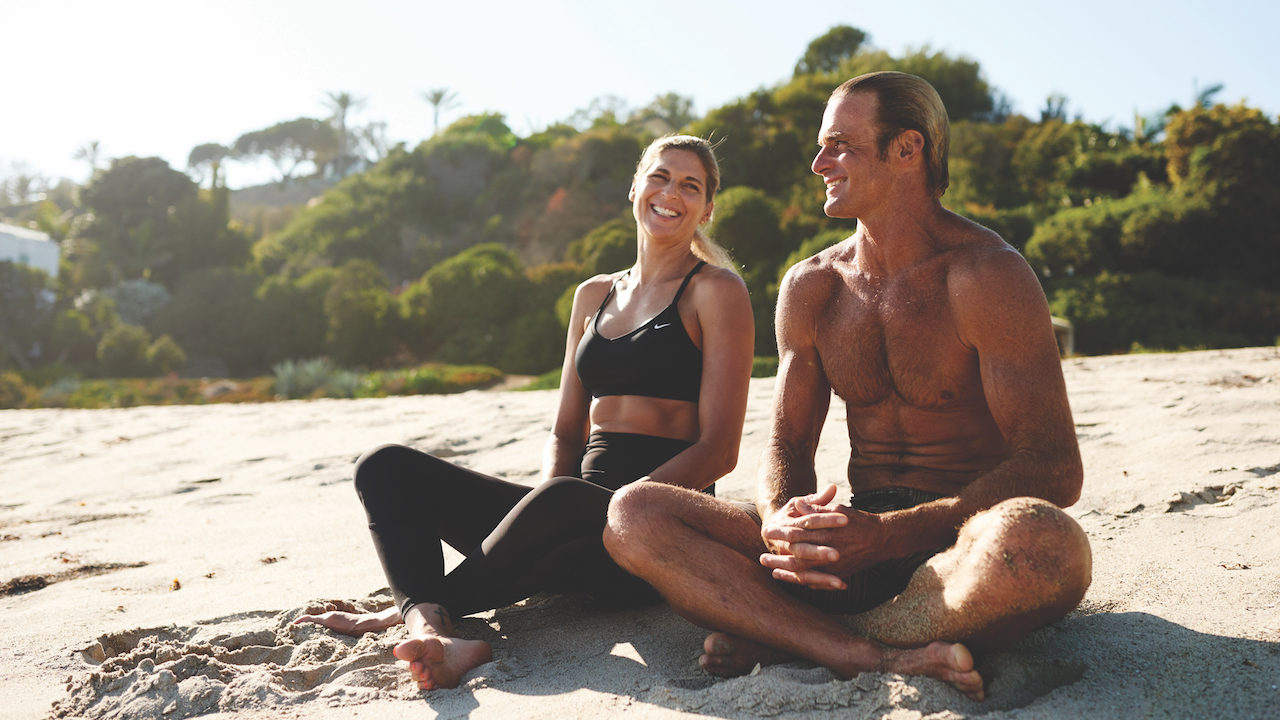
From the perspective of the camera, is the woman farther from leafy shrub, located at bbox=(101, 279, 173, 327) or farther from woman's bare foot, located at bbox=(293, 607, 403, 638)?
leafy shrub, located at bbox=(101, 279, 173, 327)

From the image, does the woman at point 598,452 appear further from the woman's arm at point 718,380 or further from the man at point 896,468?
the man at point 896,468

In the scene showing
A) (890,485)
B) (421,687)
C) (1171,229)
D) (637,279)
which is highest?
(1171,229)

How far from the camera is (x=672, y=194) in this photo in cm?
351

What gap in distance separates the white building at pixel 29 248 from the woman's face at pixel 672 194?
129 feet

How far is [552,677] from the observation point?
2.55 m

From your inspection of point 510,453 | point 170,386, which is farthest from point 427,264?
point 510,453

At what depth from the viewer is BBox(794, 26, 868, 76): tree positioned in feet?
107

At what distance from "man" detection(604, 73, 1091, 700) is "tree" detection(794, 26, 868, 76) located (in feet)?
104

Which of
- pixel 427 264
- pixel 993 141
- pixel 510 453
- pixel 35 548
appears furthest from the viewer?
pixel 427 264

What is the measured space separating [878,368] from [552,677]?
1.32 meters

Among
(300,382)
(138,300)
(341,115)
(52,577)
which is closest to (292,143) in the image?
(341,115)

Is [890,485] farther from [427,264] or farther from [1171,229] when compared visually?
[427,264]

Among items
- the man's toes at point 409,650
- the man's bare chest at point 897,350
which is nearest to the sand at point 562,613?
the man's toes at point 409,650

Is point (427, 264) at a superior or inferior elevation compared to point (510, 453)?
superior
